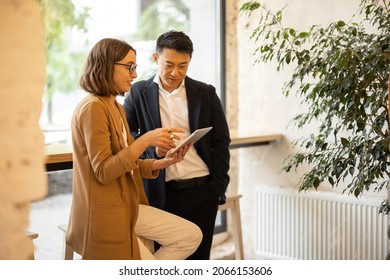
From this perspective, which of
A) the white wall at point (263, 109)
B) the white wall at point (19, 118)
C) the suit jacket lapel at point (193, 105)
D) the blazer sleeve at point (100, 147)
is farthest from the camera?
the white wall at point (263, 109)

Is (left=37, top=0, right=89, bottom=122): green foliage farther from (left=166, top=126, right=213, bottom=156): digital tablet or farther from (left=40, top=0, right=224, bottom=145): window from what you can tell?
(left=166, top=126, right=213, bottom=156): digital tablet

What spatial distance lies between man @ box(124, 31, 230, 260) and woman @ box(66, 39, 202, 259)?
40 centimetres

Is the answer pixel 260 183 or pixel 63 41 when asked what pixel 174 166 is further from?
pixel 260 183

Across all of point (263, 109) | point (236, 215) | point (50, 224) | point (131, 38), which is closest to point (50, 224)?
point (50, 224)

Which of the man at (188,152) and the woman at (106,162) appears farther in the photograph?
the man at (188,152)

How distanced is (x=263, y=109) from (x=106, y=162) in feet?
6.18

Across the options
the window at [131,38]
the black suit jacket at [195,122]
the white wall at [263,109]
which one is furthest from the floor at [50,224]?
the white wall at [263,109]

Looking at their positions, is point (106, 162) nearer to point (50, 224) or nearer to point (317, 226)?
point (50, 224)

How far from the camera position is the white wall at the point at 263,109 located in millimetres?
3498

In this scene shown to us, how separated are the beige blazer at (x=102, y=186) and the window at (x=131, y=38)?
2.04 ft

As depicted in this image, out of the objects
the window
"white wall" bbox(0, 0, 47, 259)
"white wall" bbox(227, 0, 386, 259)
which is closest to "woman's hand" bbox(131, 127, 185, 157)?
"white wall" bbox(0, 0, 47, 259)

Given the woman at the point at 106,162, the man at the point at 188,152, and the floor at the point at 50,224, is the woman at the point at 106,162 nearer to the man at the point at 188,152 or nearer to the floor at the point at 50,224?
the man at the point at 188,152
